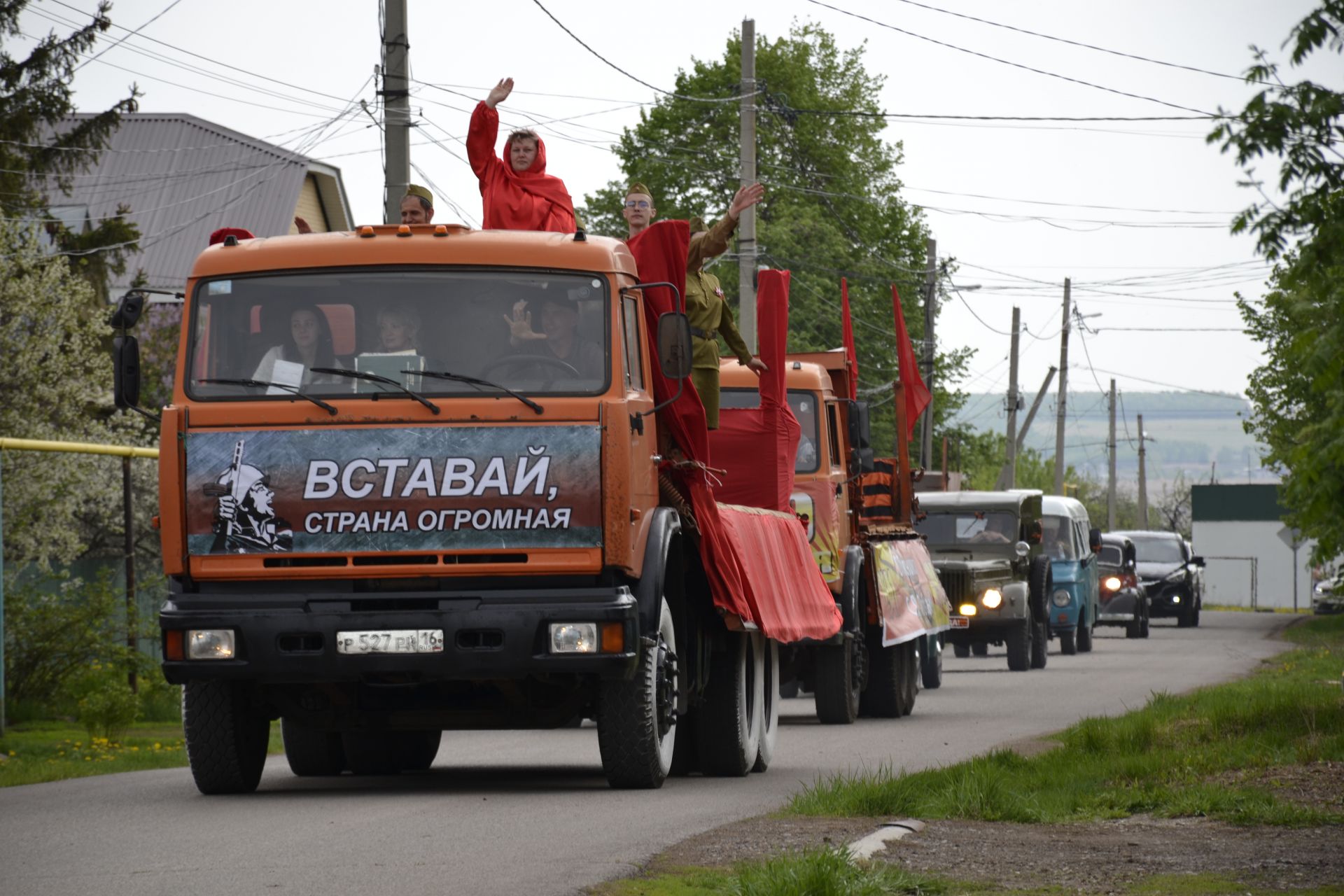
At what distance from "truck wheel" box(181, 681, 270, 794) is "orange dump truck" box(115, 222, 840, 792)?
0.05ft

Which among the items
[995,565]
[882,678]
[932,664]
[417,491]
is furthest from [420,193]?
[995,565]

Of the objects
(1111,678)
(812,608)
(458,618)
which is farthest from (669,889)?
(1111,678)

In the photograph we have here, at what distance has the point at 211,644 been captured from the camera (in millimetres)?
9953

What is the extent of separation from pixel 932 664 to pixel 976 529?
4032 mm

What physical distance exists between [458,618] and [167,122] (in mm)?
44712

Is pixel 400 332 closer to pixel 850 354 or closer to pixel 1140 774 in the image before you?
pixel 1140 774

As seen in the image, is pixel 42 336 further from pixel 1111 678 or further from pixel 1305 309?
pixel 1305 309

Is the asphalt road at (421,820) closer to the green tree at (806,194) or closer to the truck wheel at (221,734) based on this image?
the truck wheel at (221,734)

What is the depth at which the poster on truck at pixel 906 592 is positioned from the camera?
17844 millimetres

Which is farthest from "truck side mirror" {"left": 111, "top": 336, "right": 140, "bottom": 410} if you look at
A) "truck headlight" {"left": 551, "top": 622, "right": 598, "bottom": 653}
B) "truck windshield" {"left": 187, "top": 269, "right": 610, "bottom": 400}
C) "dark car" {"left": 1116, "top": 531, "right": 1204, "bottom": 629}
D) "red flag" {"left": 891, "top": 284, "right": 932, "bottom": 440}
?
"dark car" {"left": 1116, "top": 531, "right": 1204, "bottom": 629}

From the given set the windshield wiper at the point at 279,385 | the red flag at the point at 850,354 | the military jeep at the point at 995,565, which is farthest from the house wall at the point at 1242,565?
the windshield wiper at the point at 279,385

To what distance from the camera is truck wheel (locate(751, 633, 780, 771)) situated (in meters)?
12.8

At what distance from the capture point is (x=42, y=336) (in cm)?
2505

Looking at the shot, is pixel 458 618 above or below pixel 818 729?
above
